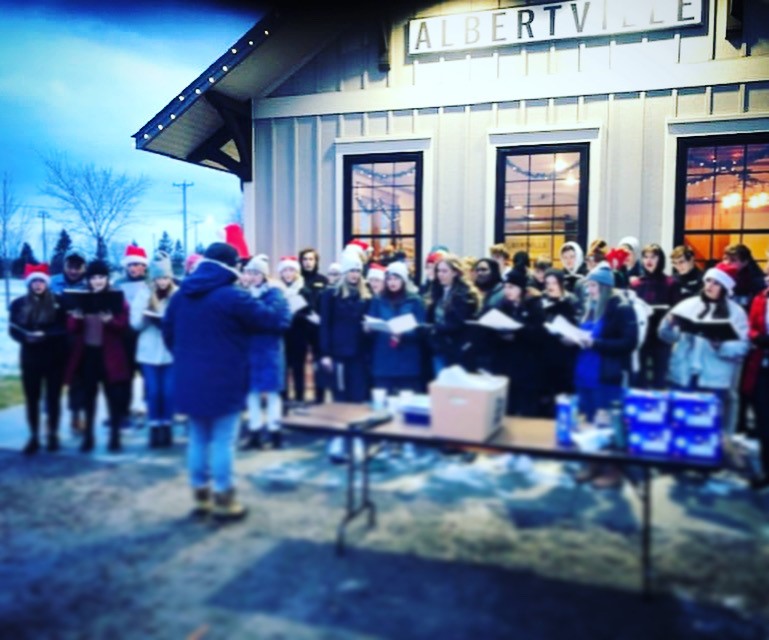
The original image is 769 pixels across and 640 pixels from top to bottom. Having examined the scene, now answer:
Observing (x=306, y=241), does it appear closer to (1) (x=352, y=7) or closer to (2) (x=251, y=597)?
(1) (x=352, y=7)

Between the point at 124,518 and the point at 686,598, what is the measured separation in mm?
3715

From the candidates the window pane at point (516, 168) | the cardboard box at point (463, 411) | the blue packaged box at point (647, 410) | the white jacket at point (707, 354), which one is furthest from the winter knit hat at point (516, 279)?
the window pane at point (516, 168)

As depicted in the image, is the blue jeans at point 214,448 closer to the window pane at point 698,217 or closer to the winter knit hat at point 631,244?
the winter knit hat at point 631,244

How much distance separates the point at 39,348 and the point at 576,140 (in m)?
6.86

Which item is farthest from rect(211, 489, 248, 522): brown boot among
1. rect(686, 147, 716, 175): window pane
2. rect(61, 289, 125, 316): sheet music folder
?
rect(686, 147, 716, 175): window pane

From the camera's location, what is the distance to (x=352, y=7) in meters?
9.20

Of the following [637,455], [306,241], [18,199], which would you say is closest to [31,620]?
[637,455]

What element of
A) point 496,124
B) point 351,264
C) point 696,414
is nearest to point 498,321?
point 351,264

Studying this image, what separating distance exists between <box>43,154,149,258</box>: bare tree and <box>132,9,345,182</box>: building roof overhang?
6.88 metres

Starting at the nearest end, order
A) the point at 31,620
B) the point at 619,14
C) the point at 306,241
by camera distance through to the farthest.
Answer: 1. the point at 31,620
2. the point at 619,14
3. the point at 306,241

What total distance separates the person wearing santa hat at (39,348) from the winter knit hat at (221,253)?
2.73m

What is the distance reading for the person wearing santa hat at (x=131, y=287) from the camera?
689 cm

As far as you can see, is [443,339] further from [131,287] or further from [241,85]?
[241,85]

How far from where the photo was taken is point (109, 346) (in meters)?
6.48
